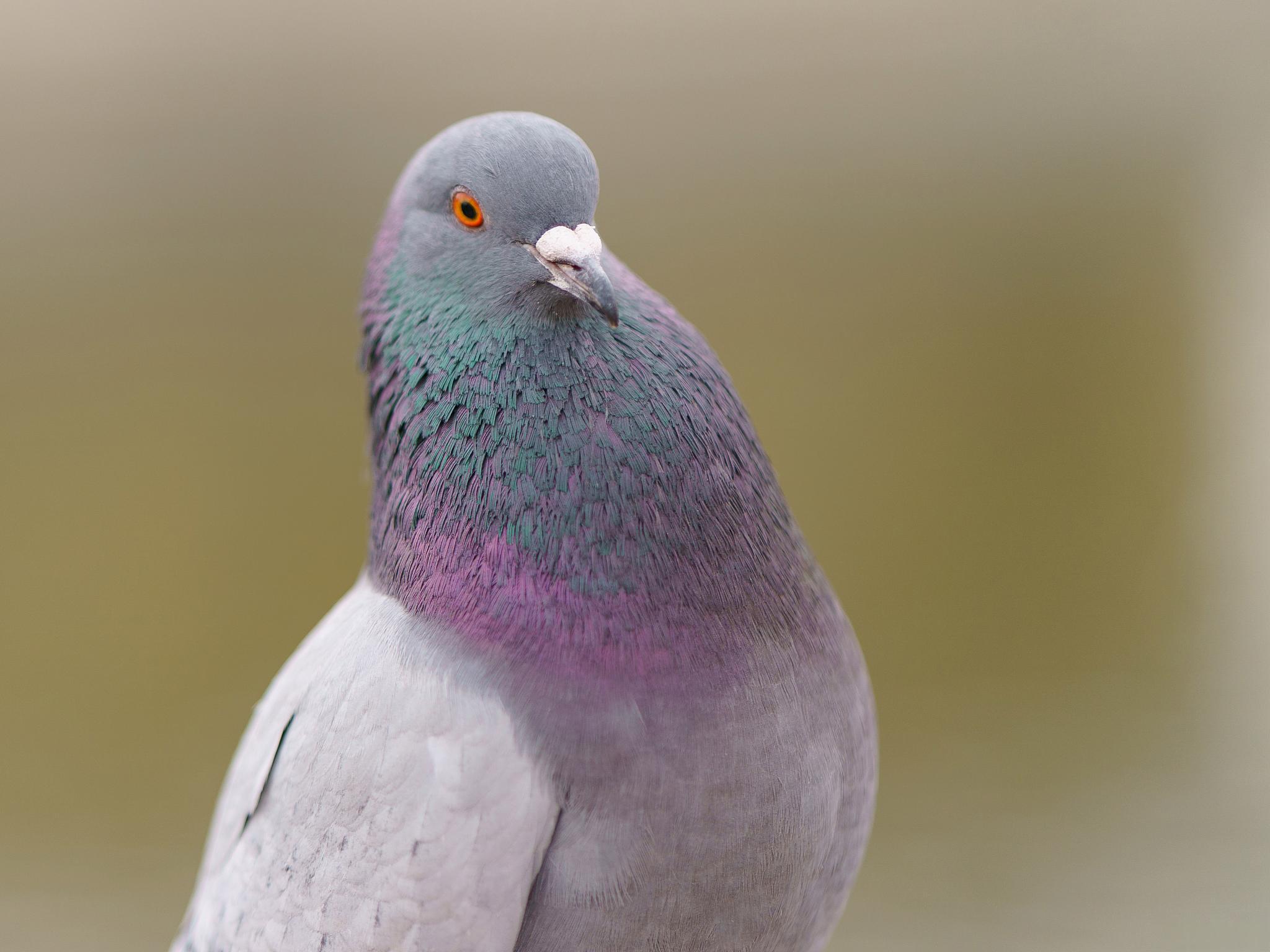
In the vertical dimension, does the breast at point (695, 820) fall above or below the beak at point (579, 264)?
below

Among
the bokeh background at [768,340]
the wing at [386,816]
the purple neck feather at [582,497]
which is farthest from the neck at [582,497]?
the bokeh background at [768,340]

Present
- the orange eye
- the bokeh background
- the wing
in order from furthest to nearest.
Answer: the bokeh background, the orange eye, the wing

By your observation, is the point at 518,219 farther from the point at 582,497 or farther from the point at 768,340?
the point at 768,340

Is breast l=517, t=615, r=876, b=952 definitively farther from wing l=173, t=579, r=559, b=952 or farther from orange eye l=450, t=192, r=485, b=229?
orange eye l=450, t=192, r=485, b=229

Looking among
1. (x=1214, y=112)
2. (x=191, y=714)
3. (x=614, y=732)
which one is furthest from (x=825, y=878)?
(x=1214, y=112)

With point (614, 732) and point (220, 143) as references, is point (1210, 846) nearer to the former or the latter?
point (614, 732)

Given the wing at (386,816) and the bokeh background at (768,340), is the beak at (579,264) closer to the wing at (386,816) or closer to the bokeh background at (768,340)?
the wing at (386,816)

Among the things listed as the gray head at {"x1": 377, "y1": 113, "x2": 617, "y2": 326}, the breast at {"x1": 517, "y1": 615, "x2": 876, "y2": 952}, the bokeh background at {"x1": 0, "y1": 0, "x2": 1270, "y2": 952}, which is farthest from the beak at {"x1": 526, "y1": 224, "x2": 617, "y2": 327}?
the bokeh background at {"x1": 0, "y1": 0, "x2": 1270, "y2": 952}
